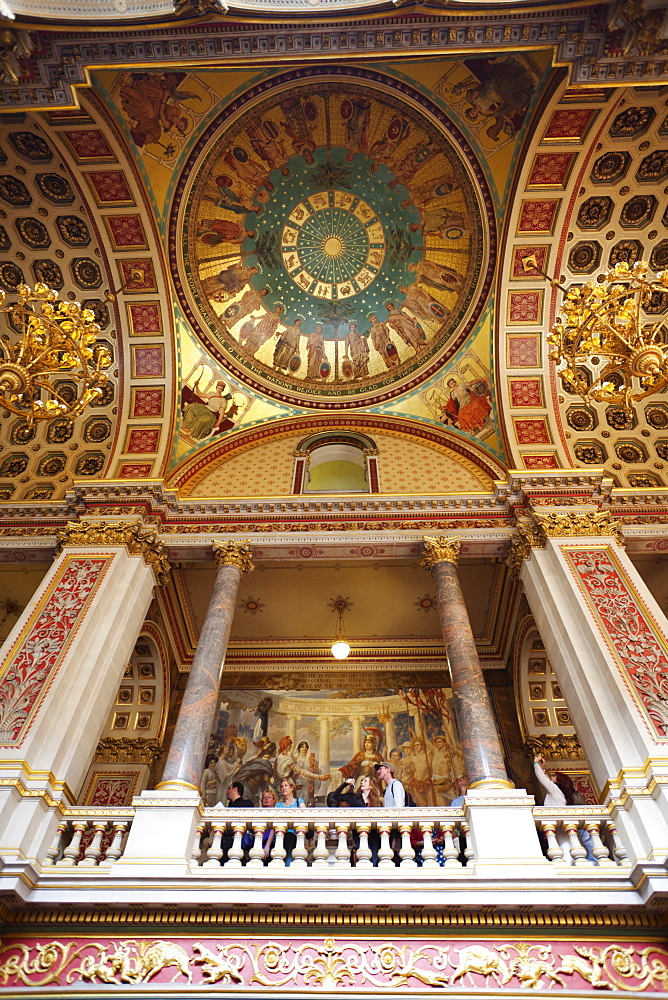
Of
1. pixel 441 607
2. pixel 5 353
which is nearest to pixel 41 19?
pixel 5 353

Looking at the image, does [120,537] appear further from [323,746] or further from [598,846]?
[598,846]

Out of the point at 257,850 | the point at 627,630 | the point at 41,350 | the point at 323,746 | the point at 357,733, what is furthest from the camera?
the point at 357,733

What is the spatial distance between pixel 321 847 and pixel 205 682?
2755mm

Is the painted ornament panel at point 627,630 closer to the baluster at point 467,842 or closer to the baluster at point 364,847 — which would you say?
the baluster at point 467,842

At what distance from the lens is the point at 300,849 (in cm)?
697

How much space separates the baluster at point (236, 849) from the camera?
6850mm

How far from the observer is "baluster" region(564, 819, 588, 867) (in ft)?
22.2

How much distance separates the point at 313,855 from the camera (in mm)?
7047

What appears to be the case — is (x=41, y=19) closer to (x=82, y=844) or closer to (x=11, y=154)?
(x=11, y=154)

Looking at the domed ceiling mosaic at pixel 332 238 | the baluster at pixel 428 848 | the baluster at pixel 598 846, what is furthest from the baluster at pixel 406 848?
the domed ceiling mosaic at pixel 332 238

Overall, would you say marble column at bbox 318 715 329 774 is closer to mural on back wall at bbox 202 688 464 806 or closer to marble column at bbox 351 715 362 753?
mural on back wall at bbox 202 688 464 806

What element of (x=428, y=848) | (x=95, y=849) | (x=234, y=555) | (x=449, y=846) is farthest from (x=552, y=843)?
(x=234, y=555)

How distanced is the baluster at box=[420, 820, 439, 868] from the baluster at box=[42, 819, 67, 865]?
142 inches

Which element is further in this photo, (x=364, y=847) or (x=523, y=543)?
(x=523, y=543)
